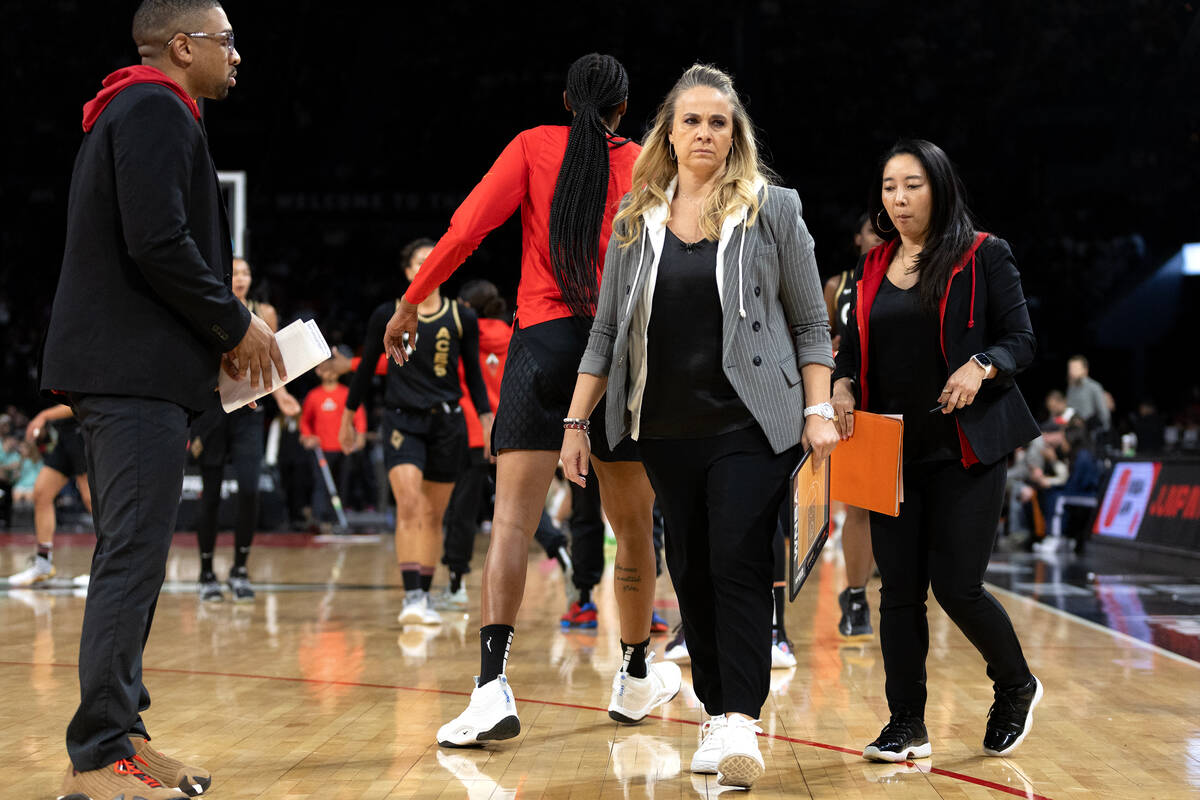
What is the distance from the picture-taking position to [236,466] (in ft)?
22.1

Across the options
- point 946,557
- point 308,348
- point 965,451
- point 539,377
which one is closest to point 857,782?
point 946,557

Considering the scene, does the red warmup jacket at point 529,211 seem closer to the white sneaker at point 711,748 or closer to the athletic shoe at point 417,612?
the white sneaker at point 711,748

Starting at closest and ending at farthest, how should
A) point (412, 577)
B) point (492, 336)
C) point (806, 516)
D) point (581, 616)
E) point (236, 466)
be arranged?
point (806, 516), point (581, 616), point (412, 577), point (236, 466), point (492, 336)

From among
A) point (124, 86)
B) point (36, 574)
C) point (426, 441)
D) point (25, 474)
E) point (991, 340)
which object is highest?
point (124, 86)

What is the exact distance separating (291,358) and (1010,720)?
2.03 meters

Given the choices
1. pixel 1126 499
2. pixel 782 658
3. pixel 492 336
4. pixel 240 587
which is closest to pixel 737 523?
pixel 782 658

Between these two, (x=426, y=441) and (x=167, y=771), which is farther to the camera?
(x=426, y=441)

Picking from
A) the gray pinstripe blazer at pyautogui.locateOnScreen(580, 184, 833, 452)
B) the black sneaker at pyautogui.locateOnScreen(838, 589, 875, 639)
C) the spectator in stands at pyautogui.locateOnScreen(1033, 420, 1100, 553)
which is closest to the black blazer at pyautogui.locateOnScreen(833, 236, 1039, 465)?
the gray pinstripe blazer at pyautogui.locateOnScreen(580, 184, 833, 452)

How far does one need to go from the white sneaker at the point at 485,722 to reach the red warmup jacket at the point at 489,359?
322cm

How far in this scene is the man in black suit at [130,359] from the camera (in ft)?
8.11

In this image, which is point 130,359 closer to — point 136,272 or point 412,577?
point 136,272

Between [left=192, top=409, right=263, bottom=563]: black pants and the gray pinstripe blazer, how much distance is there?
4144mm

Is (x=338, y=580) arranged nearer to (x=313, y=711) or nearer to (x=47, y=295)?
(x=313, y=711)

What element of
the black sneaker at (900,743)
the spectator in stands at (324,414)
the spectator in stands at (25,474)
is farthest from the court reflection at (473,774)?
the spectator in stands at (25,474)
